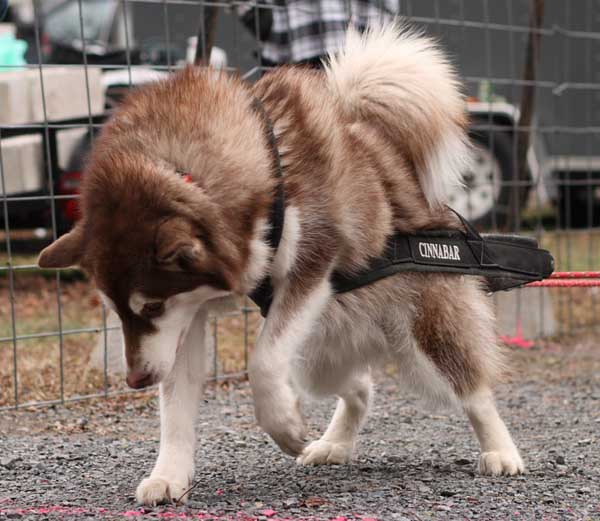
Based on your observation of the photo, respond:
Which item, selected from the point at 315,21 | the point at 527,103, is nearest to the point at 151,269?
the point at 315,21

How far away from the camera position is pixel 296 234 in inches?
107

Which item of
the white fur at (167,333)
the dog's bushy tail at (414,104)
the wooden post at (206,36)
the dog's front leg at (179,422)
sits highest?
the wooden post at (206,36)

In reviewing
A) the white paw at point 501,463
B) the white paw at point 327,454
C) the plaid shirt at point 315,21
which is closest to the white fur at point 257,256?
the white paw at point 327,454

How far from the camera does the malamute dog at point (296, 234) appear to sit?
2455mm

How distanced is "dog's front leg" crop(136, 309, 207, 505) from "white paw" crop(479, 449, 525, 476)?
35.1 inches

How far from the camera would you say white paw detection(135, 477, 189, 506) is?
262 cm

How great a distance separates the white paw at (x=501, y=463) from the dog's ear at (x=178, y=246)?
46.9 inches

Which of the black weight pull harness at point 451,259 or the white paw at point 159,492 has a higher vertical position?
the black weight pull harness at point 451,259

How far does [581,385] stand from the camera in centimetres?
476

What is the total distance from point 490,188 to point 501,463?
4344mm

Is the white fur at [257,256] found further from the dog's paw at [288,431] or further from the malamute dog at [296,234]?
the dog's paw at [288,431]

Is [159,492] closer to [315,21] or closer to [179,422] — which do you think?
[179,422]

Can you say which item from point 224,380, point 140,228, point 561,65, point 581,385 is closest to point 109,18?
point 561,65

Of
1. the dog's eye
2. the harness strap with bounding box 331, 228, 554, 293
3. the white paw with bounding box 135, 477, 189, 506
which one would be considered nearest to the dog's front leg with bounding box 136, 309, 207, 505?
the white paw with bounding box 135, 477, 189, 506
